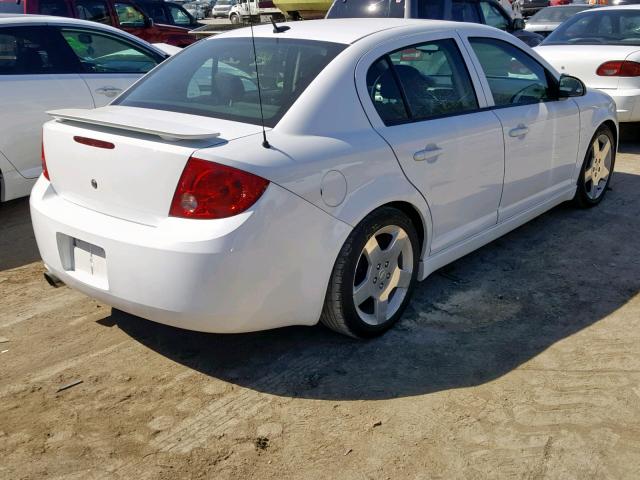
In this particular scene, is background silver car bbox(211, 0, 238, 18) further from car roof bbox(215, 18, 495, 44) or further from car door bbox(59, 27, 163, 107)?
car roof bbox(215, 18, 495, 44)

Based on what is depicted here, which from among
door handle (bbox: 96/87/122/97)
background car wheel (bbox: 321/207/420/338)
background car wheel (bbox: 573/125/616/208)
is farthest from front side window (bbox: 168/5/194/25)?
background car wheel (bbox: 321/207/420/338)

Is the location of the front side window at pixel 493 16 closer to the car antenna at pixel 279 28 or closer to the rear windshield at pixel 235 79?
the car antenna at pixel 279 28

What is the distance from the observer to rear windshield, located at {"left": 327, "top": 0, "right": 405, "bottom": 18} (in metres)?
9.20

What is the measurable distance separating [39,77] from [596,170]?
462cm

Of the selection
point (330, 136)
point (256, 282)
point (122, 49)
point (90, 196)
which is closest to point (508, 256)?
point (330, 136)

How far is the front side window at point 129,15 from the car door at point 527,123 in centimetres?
870

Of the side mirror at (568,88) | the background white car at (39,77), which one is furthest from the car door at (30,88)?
the side mirror at (568,88)

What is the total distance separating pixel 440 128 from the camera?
3838 mm

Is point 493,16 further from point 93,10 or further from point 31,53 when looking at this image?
point 31,53

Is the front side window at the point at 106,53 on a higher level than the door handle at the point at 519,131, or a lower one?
higher

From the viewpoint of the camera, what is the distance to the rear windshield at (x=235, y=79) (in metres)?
3.41

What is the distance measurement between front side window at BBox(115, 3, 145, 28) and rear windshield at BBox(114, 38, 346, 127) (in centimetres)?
862

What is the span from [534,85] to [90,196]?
3.11 m

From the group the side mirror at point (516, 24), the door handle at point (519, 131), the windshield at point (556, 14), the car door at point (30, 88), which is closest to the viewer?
the door handle at point (519, 131)
